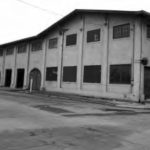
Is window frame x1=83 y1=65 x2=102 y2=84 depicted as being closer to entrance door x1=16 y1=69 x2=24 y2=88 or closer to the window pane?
the window pane

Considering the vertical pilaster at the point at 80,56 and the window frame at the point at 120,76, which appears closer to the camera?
the window frame at the point at 120,76

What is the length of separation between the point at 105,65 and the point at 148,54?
150 inches

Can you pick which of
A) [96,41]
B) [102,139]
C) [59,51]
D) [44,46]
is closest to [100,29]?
[96,41]

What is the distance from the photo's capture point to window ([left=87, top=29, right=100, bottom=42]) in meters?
21.6

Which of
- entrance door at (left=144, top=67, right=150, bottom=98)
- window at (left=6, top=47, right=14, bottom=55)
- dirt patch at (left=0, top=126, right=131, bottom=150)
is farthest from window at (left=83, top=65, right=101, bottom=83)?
window at (left=6, top=47, right=14, bottom=55)

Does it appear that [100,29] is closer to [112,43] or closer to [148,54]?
[112,43]

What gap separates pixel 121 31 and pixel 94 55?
3.49 m

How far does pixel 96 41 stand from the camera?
21.6m

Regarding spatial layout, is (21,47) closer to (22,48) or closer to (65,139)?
(22,48)

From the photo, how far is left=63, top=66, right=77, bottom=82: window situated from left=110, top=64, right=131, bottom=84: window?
481cm

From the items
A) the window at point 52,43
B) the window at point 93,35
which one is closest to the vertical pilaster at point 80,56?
the window at point 93,35

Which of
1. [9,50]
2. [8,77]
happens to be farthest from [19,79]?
[9,50]

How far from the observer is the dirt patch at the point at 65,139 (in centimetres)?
562

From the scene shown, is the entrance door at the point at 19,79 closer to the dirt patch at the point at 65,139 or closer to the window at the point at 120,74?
the window at the point at 120,74
